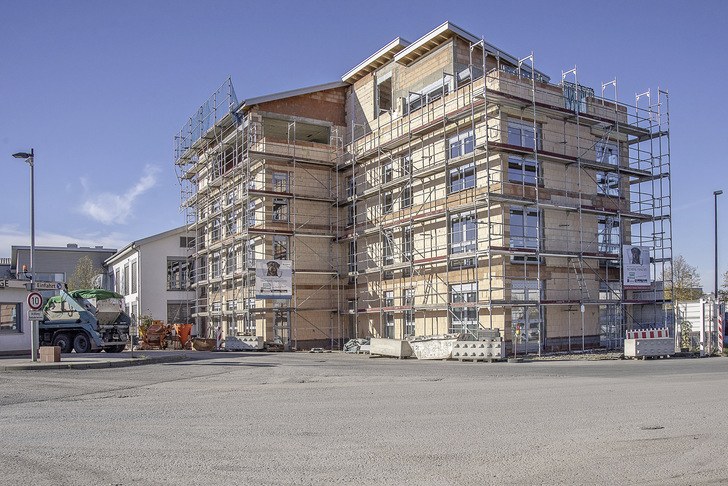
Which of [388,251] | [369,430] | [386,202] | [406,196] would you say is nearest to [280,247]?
[388,251]

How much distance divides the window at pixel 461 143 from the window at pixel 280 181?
9501 millimetres

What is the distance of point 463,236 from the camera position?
2631 cm

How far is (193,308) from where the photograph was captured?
4259 cm

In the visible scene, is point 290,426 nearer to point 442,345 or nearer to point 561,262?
point 442,345

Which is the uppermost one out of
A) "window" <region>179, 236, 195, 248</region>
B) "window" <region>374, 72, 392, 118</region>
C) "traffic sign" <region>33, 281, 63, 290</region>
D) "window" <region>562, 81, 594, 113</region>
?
"window" <region>374, 72, 392, 118</region>

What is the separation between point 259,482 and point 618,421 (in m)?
5.49

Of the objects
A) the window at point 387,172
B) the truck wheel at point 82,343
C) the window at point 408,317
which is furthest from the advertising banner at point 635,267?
the truck wheel at point 82,343

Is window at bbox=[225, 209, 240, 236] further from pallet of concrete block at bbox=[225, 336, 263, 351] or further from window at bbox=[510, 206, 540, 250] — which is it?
window at bbox=[510, 206, 540, 250]

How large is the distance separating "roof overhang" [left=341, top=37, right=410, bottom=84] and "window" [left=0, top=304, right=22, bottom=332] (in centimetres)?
1960

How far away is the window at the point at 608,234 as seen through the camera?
91.9ft

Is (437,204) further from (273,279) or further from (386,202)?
(273,279)

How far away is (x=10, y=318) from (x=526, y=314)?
67.5ft

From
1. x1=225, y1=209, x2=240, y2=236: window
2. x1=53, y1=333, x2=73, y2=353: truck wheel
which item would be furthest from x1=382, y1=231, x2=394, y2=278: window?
x1=53, y1=333, x2=73, y2=353: truck wheel

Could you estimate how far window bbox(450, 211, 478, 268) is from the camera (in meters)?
25.8
